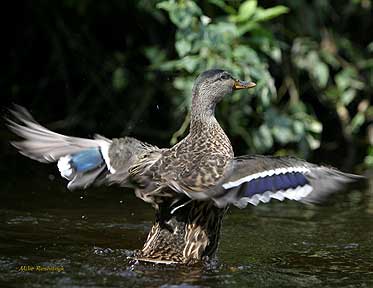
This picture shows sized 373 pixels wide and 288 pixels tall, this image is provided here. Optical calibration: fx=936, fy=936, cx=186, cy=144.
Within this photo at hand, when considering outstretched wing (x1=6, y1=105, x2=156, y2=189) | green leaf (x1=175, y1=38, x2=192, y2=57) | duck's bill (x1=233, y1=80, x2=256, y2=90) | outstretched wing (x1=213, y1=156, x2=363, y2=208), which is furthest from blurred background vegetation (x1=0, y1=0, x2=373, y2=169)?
outstretched wing (x1=213, y1=156, x2=363, y2=208)

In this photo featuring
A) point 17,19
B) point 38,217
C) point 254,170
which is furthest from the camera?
point 17,19

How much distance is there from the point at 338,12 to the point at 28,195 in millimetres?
4481

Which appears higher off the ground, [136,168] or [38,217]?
[136,168]

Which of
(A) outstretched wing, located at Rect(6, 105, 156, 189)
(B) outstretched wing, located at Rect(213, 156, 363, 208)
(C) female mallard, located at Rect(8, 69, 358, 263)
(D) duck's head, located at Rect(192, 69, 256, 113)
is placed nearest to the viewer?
(B) outstretched wing, located at Rect(213, 156, 363, 208)

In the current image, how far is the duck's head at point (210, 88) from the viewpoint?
20.8ft

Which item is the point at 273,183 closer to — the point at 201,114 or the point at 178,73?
the point at 201,114

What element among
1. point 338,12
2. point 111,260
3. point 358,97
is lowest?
point 111,260

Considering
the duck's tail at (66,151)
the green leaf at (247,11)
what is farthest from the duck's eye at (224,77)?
the green leaf at (247,11)

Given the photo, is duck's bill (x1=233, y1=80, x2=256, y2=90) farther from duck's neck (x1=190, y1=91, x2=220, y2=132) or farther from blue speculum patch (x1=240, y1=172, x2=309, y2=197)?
blue speculum patch (x1=240, y1=172, x2=309, y2=197)

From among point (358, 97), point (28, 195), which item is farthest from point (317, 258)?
point (358, 97)

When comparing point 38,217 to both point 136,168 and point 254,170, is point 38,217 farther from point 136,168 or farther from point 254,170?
point 254,170

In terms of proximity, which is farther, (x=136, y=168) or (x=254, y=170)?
(x=136, y=168)

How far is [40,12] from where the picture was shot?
1055 centimetres

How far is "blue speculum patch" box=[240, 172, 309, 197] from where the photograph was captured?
17.1 ft
